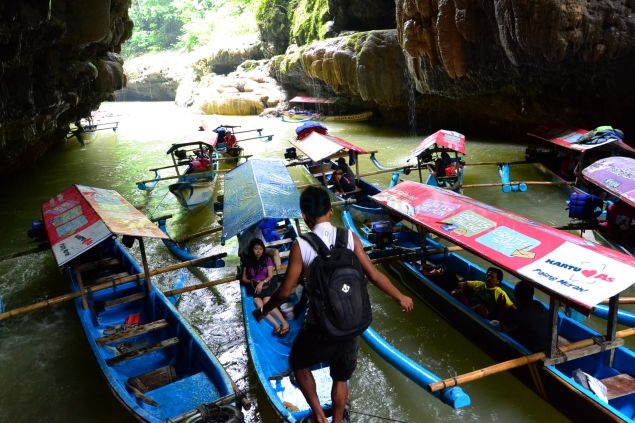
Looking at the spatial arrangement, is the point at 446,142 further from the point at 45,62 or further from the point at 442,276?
the point at 45,62

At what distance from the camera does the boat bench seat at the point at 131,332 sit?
5.88 m

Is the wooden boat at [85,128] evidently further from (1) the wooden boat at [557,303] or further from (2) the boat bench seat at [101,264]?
(1) the wooden boat at [557,303]

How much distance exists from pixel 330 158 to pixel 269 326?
7.91 m

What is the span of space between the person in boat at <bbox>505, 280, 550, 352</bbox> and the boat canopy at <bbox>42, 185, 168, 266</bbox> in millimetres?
4852

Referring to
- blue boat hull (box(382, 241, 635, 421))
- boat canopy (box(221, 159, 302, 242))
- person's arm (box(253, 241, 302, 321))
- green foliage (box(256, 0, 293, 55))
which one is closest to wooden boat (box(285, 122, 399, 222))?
boat canopy (box(221, 159, 302, 242))

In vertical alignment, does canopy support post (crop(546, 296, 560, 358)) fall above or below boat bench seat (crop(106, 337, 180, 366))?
above

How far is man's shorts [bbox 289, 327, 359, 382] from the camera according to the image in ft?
10.9

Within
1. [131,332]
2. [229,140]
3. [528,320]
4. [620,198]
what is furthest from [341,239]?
[229,140]

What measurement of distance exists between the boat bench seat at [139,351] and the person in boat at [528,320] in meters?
4.34

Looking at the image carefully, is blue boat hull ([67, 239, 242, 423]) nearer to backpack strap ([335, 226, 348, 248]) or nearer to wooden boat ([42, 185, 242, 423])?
wooden boat ([42, 185, 242, 423])

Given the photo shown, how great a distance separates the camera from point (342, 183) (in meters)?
12.1

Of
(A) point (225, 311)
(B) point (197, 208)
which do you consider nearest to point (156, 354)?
(A) point (225, 311)

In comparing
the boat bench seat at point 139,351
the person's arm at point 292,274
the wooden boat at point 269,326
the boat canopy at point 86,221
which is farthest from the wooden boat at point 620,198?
the boat canopy at point 86,221

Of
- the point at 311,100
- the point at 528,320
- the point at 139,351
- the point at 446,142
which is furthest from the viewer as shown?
the point at 311,100
